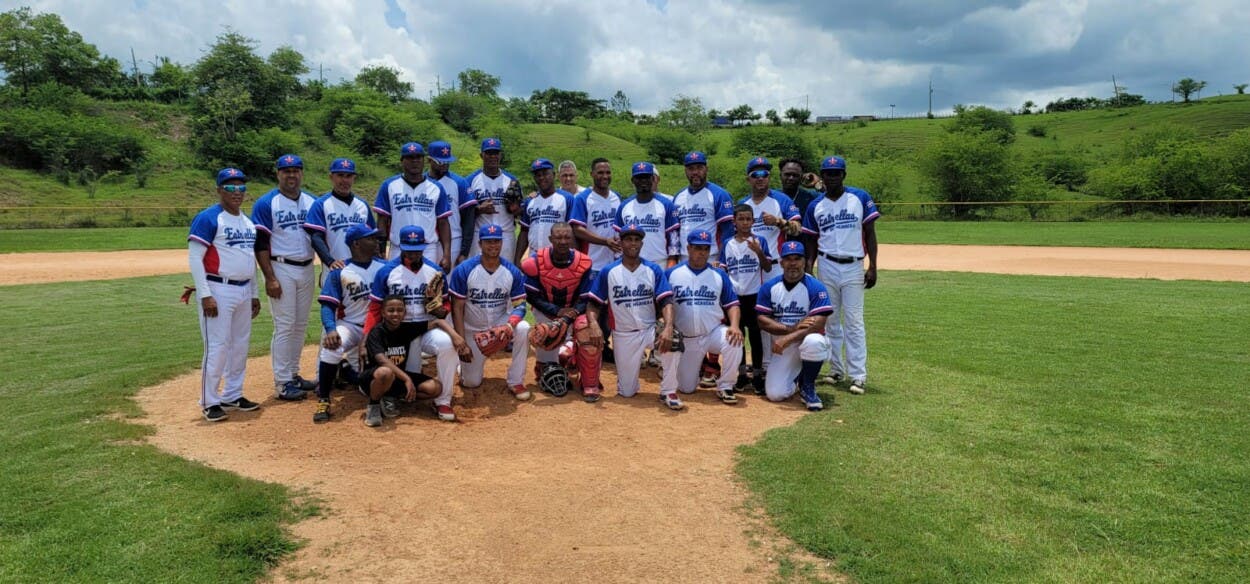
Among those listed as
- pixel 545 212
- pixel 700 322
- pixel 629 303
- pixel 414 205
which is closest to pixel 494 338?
pixel 629 303

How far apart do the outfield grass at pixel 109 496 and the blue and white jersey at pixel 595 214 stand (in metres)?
4.12

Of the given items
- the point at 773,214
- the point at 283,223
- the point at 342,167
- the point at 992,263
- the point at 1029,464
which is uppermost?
the point at 342,167

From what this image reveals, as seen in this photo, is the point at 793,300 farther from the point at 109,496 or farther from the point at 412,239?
the point at 109,496

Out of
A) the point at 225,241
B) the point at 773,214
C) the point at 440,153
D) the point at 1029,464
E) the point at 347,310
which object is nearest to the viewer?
the point at 1029,464

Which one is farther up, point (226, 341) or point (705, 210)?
point (705, 210)

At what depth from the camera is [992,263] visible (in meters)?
21.9

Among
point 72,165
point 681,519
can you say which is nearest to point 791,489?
point 681,519

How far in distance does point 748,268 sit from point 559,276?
192 cm

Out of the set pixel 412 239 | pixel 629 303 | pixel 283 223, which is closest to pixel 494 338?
pixel 412 239

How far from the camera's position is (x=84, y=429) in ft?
19.0

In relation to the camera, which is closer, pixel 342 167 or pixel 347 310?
pixel 347 310

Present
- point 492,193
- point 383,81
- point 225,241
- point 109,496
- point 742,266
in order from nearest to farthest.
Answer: point 109,496 < point 225,241 < point 742,266 < point 492,193 < point 383,81

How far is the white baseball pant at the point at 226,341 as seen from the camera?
6.28m

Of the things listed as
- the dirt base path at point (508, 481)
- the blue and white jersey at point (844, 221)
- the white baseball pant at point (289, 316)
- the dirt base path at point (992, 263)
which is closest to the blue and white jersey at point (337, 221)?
the white baseball pant at point (289, 316)
